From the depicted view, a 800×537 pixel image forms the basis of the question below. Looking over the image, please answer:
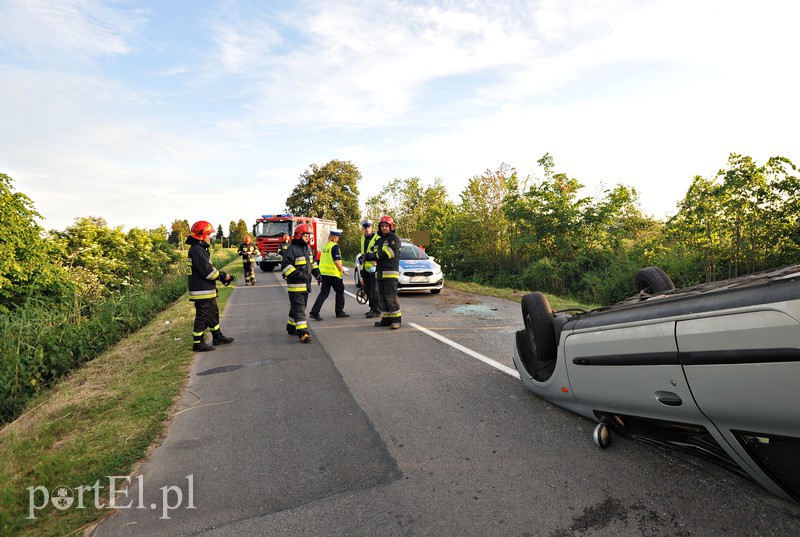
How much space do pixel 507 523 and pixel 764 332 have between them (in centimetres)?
158

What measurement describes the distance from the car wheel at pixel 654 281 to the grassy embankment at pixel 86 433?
465cm

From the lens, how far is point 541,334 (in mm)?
3625

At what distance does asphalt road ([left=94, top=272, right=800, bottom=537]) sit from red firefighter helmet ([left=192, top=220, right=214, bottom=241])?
2434 millimetres

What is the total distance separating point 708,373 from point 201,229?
21.3 ft

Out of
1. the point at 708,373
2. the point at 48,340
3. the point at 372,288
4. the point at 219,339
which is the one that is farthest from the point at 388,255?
the point at 48,340

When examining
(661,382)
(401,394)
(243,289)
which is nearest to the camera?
(661,382)

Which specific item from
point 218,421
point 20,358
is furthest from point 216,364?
point 20,358

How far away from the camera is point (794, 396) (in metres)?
1.83

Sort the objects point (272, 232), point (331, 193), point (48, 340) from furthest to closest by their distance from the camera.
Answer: point (331, 193), point (272, 232), point (48, 340)

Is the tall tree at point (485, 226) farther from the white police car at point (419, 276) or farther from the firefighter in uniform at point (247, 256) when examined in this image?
the firefighter in uniform at point (247, 256)

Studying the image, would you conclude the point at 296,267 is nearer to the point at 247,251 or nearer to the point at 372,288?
the point at 372,288

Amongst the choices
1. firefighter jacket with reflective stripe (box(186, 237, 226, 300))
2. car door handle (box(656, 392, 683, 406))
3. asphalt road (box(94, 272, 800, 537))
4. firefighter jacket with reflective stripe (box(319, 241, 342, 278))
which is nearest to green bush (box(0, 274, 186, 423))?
firefighter jacket with reflective stripe (box(186, 237, 226, 300))

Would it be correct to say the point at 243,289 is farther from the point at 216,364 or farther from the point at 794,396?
the point at 794,396

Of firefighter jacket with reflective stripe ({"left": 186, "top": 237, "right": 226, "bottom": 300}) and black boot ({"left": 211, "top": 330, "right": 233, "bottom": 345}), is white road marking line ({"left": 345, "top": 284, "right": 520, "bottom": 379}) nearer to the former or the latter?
black boot ({"left": 211, "top": 330, "right": 233, "bottom": 345})
